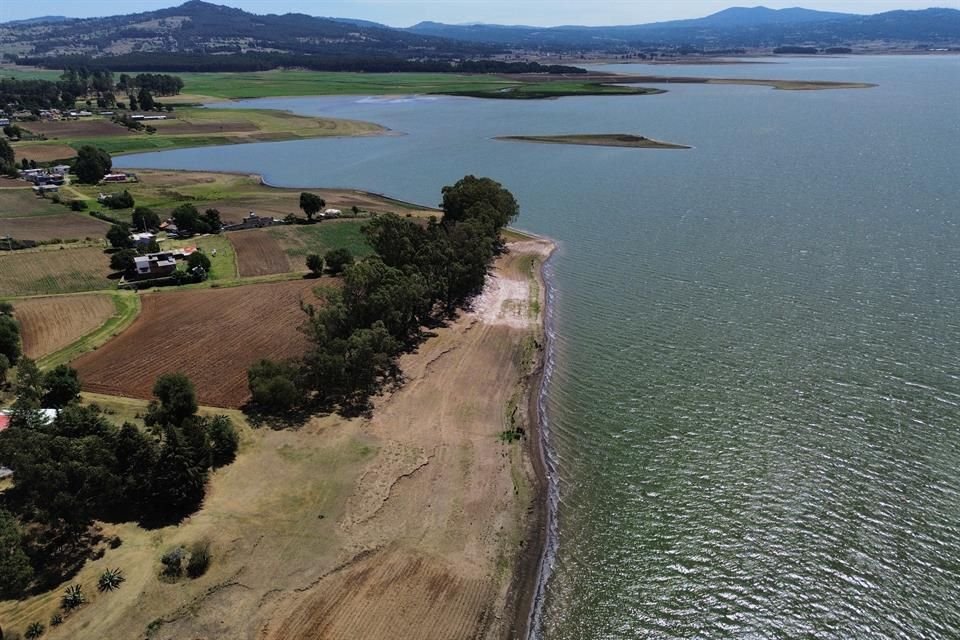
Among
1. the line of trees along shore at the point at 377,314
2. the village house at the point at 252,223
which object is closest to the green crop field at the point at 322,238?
the village house at the point at 252,223

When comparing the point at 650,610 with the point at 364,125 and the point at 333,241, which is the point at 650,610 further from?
the point at 364,125

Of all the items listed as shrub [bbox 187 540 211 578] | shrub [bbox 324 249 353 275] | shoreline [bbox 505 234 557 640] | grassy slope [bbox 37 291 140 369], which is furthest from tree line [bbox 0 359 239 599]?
shrub [bbox 324 249 353 275]

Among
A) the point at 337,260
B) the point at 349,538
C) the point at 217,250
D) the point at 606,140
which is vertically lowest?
the point at 349,538

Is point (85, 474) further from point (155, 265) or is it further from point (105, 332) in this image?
point (155, 265)

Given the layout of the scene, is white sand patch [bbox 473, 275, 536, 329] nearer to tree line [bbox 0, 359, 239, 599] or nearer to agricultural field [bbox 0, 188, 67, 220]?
tree line [bbox 0, 359, 239, 599]

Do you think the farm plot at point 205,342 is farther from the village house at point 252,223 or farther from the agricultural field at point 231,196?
the agricultural field at point 231,196

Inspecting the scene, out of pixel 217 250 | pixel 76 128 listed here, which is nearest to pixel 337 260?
pixel 217 250

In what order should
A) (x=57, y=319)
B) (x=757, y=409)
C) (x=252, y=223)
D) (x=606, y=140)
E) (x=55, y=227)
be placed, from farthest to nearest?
(x=606, y=140) < (x=252, y=223) < (x=55, y=227) < (x=57, y=319) < (x=757, y=409)
